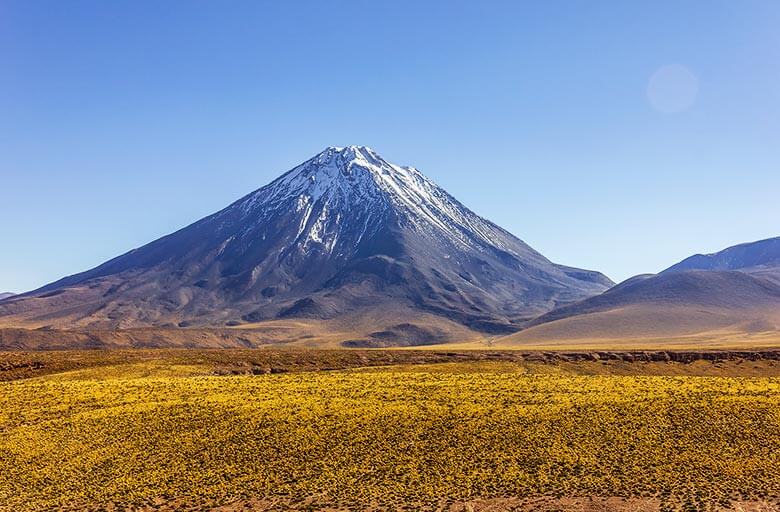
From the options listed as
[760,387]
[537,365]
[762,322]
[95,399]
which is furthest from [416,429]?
[762,322]

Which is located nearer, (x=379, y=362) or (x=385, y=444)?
(x=385, y=444)

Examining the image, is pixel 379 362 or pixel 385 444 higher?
pixel 379 362

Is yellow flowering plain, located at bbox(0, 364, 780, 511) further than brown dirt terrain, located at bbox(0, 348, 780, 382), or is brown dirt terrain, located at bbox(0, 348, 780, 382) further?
brown dirt terrain, located at bbox(0, 348, 780, 382)

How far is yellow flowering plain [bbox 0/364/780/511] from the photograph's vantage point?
28375 millimetres

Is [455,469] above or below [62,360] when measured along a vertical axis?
below

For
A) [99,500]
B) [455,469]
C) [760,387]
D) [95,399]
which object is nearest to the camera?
[99,500]

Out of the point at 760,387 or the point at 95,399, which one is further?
the point at 760,387

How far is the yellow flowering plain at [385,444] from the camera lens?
28375mm

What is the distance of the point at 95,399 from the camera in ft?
144

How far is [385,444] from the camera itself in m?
33.7

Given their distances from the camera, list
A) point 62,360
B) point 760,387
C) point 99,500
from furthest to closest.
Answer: point 62,360, point 760,387, point 99,500

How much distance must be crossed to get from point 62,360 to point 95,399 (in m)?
27.1

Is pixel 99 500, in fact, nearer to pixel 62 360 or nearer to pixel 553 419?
pixel 553 419

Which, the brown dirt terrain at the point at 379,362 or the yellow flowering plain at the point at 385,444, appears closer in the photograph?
the yellow flowering plain at the point at 385,444
